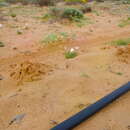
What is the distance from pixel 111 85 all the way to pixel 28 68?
1037 mm

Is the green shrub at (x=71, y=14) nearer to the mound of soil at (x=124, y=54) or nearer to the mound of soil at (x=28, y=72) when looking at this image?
the mound of soil at (x=124, y=54)

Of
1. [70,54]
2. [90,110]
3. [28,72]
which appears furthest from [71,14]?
[90,110]

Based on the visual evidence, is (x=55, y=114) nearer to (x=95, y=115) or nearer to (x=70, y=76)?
(x=95, y=115)

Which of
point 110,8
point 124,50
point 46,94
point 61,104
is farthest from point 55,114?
point 110,8

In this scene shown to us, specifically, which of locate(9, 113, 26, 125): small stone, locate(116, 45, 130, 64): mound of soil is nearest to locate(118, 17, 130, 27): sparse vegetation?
locate(116, 45, 130, 64): mound of soil

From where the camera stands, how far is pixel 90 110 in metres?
1.92

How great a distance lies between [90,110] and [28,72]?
1.01 meters

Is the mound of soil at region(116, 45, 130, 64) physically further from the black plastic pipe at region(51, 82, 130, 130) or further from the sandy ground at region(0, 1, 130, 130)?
the black plastic pipe at region(51, 82, 130, 130)

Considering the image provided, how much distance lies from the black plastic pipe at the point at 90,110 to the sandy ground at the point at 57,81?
0.17ft

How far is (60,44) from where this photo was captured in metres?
3.80

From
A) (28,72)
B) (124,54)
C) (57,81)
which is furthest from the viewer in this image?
A: (124,54)

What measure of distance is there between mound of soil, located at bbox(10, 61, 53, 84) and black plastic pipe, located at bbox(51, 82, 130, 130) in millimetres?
→ 841

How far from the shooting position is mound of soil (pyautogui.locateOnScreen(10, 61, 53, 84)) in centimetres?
251

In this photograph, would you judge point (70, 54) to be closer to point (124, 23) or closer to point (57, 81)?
point (57, 81)
